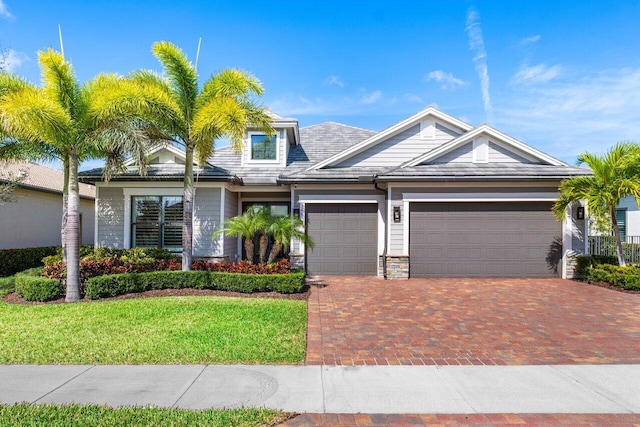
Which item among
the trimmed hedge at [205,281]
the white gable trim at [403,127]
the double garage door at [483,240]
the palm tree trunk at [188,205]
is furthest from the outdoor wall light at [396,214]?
the palm tree trunk at [188,205]

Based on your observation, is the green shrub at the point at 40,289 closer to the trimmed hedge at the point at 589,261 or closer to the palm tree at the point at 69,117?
the palm tree at the point at 69,117

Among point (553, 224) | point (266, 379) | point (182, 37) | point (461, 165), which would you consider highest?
point (182, 37)

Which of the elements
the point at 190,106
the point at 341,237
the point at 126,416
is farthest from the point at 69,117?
the point at 341,237

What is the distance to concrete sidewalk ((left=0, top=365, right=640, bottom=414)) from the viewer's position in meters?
3.71

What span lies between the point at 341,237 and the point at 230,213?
4269mm

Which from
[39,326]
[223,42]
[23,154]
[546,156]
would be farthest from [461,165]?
[23,154]

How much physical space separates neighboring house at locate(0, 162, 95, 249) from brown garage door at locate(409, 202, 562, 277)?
47.3 ft

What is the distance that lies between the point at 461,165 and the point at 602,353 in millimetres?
8029

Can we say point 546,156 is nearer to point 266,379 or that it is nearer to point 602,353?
point 602,353

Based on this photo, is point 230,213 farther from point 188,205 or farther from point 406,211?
point 406,211

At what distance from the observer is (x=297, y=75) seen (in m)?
13.9

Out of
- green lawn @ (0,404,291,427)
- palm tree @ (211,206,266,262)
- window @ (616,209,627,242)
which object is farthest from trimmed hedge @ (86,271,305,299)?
window @ (616,209,627,242)

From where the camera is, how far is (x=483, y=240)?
469 inches

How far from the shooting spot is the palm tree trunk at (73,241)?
8555mm
